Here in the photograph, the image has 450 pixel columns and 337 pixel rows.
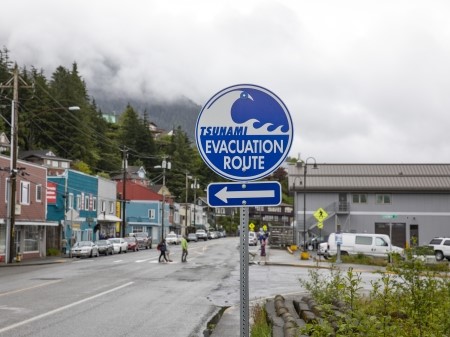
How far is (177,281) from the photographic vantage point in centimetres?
2236

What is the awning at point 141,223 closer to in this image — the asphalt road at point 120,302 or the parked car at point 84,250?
the parked car at point 84,250

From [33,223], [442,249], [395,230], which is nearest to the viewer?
[33,223]

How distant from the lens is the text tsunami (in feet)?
15.9

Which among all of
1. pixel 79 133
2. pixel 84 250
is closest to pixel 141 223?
pixel 79 133

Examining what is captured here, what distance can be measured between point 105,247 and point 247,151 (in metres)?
45.7

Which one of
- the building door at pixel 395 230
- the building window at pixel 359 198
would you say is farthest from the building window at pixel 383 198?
the building door at pixel 395 230

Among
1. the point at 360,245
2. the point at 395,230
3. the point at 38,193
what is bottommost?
the point at 360,245

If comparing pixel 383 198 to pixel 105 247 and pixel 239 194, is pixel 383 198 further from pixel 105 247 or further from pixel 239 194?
pixel 239 194

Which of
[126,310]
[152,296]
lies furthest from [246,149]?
[152,296]

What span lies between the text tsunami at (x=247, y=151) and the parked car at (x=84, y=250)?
1631 inches

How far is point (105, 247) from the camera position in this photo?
4897cm

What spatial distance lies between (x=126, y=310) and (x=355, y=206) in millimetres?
54273

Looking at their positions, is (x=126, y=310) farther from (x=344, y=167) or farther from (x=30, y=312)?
(x=344, y=167)

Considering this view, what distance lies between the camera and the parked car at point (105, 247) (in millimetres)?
48444
